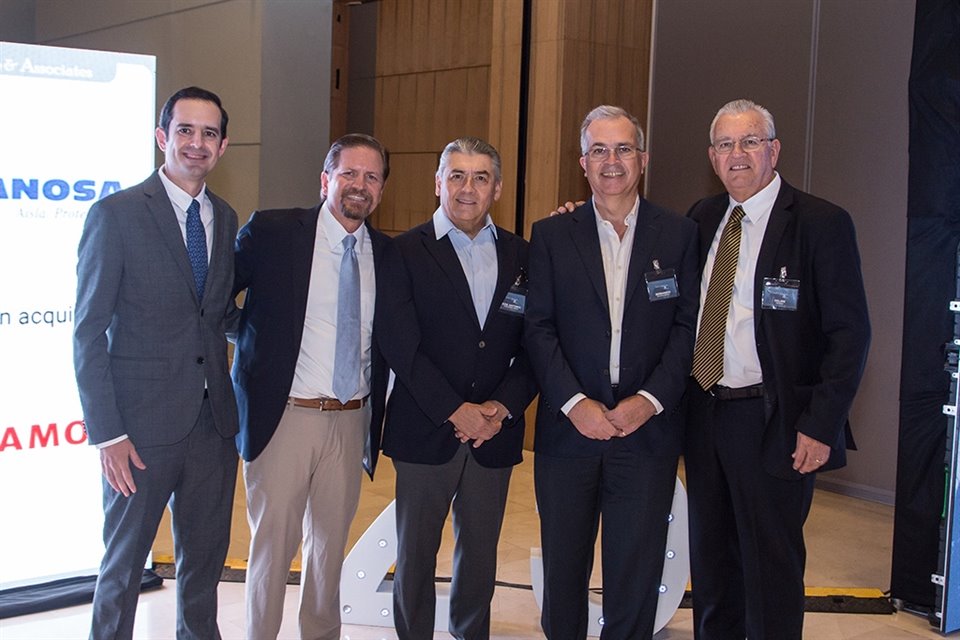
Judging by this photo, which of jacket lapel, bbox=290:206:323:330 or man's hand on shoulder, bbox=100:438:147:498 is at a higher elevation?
jacket lapel, bbox=290:206:323:330

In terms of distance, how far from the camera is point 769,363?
9.79ft

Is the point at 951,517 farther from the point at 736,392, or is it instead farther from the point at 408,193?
the point at 408,193

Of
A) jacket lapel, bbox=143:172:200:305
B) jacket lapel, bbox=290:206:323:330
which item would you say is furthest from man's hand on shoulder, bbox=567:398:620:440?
jacket lapel, bbox=143:172:200:305

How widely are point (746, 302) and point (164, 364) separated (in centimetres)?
172

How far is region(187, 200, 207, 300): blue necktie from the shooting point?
2.91 metres

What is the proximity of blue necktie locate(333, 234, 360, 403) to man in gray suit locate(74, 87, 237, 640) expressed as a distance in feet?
1.09

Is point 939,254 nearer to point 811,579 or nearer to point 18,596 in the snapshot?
point 811,579

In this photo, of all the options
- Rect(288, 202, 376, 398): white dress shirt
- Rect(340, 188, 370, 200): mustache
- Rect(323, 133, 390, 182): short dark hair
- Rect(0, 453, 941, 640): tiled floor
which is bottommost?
Rect(0, 453, 941, 640): tiled floor

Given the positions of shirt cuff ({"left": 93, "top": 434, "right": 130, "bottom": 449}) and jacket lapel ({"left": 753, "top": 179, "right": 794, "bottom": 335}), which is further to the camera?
jacket lapel ({"left": 753, "top": 179, "right": 794, "bottom": 335})

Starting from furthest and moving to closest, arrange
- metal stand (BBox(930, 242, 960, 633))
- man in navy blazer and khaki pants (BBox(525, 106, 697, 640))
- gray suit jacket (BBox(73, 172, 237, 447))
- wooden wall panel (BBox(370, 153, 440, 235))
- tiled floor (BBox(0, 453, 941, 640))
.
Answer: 1. wooden wall panel (BBox(370, 153, 440, 235))
2. metal stand (BBox(930, 242, 960, 633))
3. tiled floor (BBox(0, 453, 941, 640))
4. man in navy blazer and khaki pants (BBox(525, 106, 697, 640))
5. gray suit jacket (BBox(73, 172, 237, 447))

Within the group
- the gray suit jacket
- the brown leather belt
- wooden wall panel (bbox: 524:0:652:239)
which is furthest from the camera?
wooden wall panel (bbox: 524:0:652:239)

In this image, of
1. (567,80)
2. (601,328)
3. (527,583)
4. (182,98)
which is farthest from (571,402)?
(567,80)

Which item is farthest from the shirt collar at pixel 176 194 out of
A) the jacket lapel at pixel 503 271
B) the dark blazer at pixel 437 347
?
the jacket lapel at pixel 503 271

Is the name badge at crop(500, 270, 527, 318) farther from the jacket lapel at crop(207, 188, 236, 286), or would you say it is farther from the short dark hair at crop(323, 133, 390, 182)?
the jacket lapel at crop(207, 188, 236, 286)
